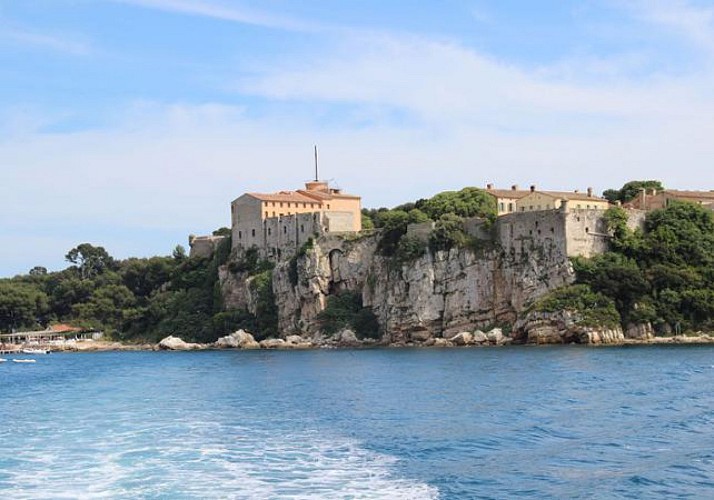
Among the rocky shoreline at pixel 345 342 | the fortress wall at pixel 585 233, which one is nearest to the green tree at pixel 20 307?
the rocky shoreline at pixel 345 342

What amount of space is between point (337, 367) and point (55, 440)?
25.4 meters

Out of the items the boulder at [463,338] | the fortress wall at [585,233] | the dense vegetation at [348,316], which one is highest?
the fortress wall at [585,233]

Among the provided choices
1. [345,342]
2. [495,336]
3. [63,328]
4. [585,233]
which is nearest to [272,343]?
[345,342]

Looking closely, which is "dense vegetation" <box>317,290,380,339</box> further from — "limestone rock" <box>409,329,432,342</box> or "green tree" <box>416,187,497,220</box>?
"green tree" <box>416,187,497,220</box>

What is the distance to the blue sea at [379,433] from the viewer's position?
61.7 ft

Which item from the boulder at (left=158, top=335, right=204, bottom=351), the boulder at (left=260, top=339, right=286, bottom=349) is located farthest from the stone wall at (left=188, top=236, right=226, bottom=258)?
the boulder at (left=260, top=339, right=286, bottom=349)

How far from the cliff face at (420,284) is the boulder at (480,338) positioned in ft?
5.82

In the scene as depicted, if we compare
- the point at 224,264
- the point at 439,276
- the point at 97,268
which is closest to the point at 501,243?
the point at 439,276

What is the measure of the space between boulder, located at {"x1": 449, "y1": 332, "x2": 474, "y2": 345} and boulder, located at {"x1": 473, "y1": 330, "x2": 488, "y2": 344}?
0.85ft

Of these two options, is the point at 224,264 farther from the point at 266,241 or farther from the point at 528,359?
the point at 528,359

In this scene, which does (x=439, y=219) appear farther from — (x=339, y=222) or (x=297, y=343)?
(x=297, y=343)

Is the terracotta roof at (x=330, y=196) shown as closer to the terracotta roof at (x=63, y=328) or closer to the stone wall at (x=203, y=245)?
the stone wall at (x=203, y=245)

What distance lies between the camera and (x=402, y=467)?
20.6 meters

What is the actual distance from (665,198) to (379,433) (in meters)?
52.8
